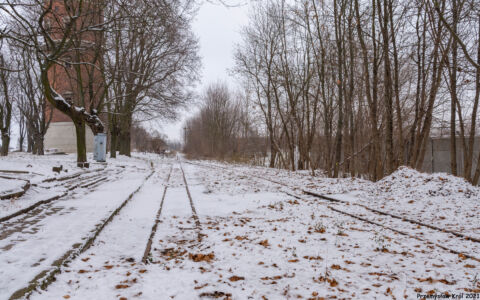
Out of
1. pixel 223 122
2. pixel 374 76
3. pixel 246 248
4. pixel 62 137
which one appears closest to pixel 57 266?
pixel 246 248

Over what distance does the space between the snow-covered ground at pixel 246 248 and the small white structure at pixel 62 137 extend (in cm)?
3519

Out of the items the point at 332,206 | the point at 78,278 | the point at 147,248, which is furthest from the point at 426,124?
the point at 78,278

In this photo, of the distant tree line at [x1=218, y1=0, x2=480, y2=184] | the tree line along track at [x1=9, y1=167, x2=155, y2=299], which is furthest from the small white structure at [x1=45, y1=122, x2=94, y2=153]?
the tree line along track at [x1=9, y1=167, x2=155, y2=299]

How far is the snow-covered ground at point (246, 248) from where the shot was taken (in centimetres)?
367

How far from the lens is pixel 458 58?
41.6ft

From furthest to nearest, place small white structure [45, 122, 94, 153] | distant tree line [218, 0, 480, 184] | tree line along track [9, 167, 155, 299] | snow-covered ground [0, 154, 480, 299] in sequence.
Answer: small white structure [45, 122, 94, 153] < distant tree line [218, 0, 480, 184] < snow-covered ground [0, 154, 480, 299] < tree line along track [9, 167, 155, 299]

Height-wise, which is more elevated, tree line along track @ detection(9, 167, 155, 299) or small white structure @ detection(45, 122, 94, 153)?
small white structure @ detection(45, 122, 94, 153)

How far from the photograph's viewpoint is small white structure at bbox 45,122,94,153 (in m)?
41.2

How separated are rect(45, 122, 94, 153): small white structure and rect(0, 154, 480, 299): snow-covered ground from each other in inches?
1386

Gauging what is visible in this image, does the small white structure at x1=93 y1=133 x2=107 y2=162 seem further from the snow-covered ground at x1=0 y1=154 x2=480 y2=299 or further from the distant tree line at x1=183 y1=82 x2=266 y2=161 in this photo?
the distant tree line at x1=183 y1=82 x2=266 y2=161

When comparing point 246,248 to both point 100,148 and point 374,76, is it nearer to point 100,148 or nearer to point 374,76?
point 374,76

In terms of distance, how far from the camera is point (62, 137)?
41406 mm

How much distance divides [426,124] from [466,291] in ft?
36.0

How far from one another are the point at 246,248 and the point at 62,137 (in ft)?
141
